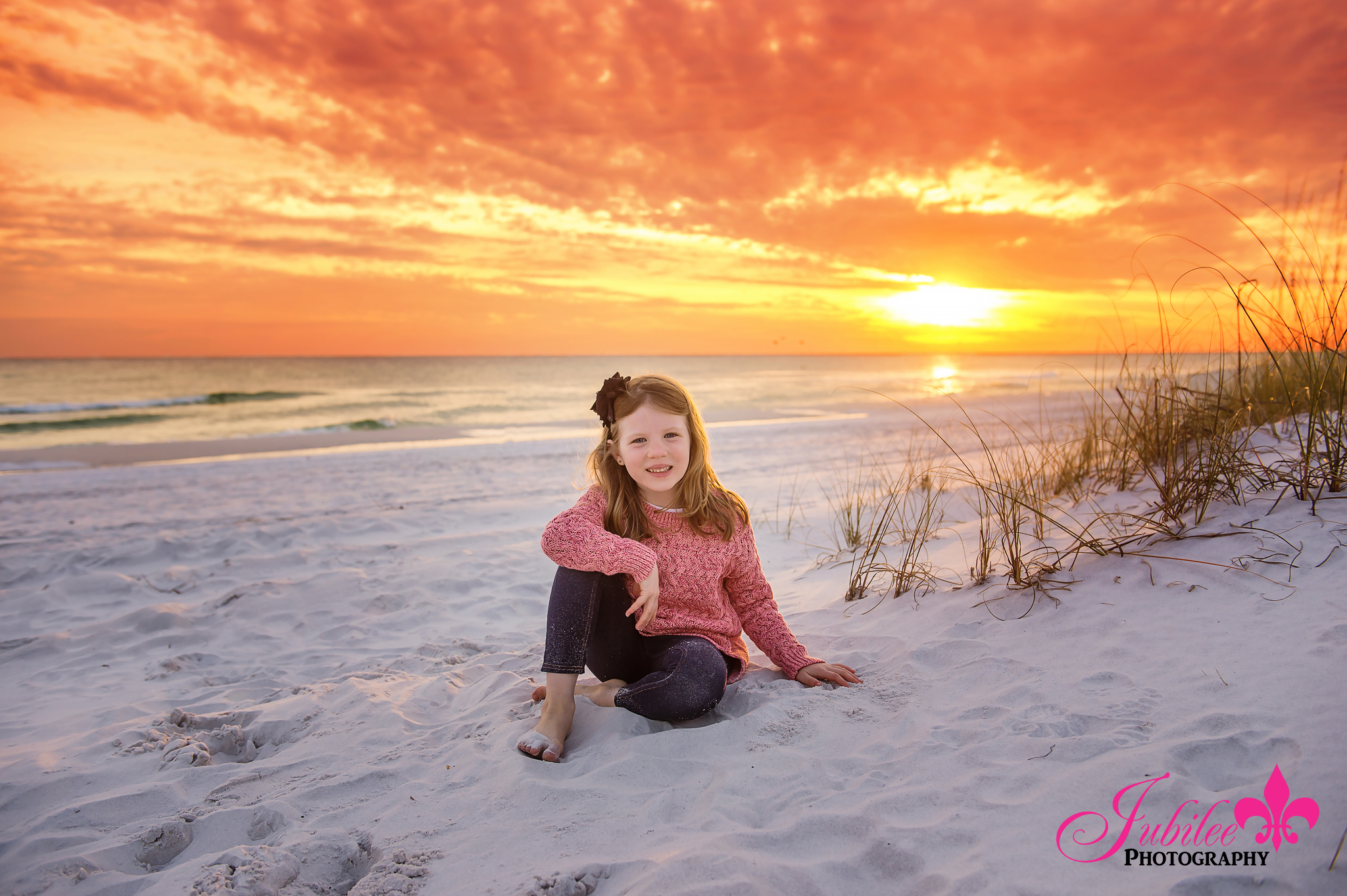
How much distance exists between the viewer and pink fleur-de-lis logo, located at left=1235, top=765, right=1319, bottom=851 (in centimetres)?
132

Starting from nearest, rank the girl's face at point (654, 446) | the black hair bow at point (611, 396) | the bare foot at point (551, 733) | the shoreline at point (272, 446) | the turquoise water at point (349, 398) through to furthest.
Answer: the bare foot at point (551, 733)
the girl's face at point (654, 446)
the black hair bow at point (611, 396)
the shoreline at point (272, 446)
the turquoise water at point (349, 398)

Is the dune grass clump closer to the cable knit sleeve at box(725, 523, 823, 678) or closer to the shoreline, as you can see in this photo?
the cable knit sleeve at box(725, 523, 823, 678)

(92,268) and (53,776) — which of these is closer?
(53,776)

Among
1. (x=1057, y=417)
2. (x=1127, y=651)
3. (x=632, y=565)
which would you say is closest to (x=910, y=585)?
(x=1127, y=651)

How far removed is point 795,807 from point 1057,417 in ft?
43.8

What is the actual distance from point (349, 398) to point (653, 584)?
25.9m

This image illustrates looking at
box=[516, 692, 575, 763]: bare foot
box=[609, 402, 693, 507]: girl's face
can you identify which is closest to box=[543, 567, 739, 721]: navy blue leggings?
box=[516, 692, 575, 763]: bare foot

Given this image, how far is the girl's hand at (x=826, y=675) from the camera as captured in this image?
243 cm

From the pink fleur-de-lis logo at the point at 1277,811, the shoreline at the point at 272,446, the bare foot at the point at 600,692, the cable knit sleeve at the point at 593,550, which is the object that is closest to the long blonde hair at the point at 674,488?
the cable knit sleeve at the point at 593,550

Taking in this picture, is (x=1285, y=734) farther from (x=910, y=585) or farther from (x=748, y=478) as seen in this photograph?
(x=748, y=478)

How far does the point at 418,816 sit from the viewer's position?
73.7 inches

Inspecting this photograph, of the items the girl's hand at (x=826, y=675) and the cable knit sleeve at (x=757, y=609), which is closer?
the girl's hand at (x=826, y=675)

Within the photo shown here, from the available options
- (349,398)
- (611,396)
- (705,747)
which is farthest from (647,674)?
(349,398)

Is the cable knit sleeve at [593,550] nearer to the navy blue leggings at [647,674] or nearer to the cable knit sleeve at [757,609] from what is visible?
the navy blue leggings at [647,674]
